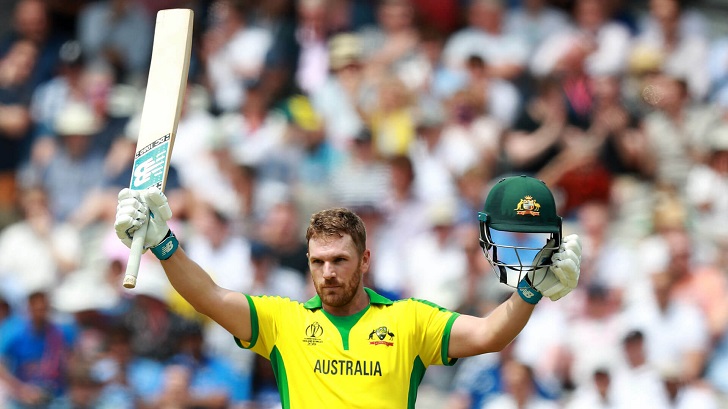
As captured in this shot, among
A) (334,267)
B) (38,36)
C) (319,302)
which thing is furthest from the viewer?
(38,36)

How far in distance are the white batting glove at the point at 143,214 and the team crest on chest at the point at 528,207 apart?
1.34 metres

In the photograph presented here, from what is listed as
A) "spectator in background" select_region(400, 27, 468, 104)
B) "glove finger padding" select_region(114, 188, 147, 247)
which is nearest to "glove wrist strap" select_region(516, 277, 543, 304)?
"glove finger padding" select_region(114, 188, 147, 247)

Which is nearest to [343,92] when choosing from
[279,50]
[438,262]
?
[279,50]

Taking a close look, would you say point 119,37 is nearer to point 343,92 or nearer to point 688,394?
point 343,92

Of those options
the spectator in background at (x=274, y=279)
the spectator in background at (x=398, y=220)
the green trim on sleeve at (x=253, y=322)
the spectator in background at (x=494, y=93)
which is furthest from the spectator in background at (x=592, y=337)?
the green trim on sleeve at (x=253, y=322)

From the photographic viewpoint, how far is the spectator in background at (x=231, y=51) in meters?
10.2

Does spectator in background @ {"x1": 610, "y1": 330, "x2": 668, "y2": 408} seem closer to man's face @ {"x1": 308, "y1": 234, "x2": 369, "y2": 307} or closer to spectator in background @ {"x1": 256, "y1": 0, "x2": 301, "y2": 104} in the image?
spectator in background @ {"x1": 256, "y1": 0, "x2": 301, "y2": 104}

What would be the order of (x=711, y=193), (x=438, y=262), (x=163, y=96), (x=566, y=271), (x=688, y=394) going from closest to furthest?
(x=566, y=271) < (x=163, y=96) < (x=688, y=394) < (x=438, y=262) < (x=711, y=193)

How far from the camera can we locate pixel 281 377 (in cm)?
468

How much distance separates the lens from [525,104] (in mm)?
9633

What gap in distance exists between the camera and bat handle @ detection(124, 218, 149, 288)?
14.0ft

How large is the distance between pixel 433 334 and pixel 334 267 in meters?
0.50

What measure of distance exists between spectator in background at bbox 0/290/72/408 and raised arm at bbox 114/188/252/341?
14.5 feet

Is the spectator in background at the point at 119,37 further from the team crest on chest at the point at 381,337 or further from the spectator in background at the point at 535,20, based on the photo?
the team crest on chest at the point at 381,337
